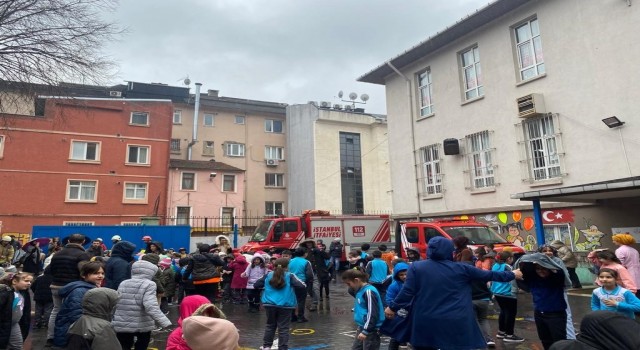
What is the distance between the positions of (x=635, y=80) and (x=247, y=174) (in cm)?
2996

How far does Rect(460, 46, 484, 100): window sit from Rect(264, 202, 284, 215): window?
23297 millimetres

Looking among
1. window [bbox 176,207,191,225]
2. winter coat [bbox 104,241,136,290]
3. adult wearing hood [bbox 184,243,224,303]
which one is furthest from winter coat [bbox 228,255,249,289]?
window [bbox 176,207,191,225]

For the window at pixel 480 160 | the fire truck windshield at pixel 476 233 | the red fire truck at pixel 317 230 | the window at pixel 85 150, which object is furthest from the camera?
the window at pixel 85 150

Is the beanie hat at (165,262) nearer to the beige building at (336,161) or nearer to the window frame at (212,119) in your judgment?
the beige building at (336,161)

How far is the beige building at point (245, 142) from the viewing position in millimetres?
36750

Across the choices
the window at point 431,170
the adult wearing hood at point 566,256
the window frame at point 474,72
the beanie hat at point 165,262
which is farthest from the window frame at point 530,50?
the beanie hat at point 165,262

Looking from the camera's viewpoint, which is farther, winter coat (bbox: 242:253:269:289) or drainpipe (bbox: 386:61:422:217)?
drainpipe (bbox: 386:61:422:217)

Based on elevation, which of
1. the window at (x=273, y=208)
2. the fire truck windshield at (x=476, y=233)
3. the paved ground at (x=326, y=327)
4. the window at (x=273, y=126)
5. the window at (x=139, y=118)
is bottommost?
the paved ground at (x=326, y=327)

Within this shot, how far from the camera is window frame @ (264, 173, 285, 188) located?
38472mm

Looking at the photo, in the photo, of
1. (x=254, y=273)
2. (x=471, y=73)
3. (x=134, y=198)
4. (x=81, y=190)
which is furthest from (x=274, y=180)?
(x=254, y=273)

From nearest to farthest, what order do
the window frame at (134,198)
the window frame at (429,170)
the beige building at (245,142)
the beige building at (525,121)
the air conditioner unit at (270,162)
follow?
the beige building at (525,121), the window frame at (429,170), the window frame at (134,198), the beige building at (245,142), the air conditioner unit at (270,162)

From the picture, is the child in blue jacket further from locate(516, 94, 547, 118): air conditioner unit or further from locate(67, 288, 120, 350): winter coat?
locate(516, 94, 547, 118): air conditioner unit

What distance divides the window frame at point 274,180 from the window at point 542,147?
2600cm

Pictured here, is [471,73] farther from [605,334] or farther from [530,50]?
[605,334]
